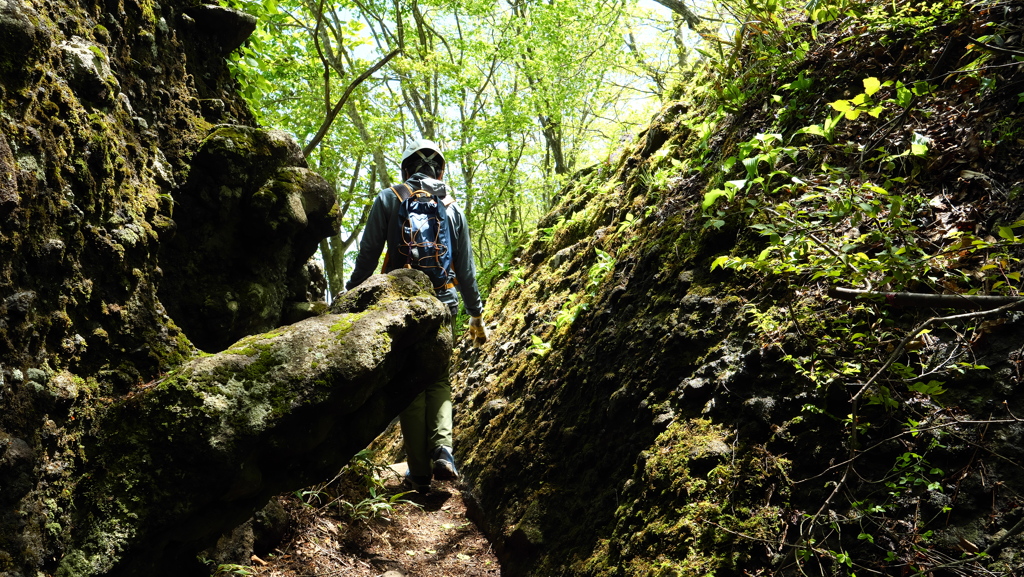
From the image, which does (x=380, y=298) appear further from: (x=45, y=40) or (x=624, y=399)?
(x=45, y=40)

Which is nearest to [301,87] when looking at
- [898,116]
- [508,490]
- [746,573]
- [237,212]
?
[237,212]

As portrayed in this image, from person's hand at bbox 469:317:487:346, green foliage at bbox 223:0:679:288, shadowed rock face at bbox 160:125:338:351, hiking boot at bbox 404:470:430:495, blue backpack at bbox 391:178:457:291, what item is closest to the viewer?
shadowed rock face at bbox 160:125:338:351

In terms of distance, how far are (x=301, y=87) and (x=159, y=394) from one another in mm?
13554

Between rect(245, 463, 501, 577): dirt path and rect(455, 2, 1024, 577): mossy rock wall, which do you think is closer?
rect(455, 2, 1024, 577): mossy rock wall

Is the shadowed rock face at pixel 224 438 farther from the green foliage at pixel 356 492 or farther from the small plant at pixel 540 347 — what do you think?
the small plant at pixel 540 347

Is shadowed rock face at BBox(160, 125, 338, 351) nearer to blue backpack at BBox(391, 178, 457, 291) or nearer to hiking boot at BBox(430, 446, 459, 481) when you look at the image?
blue backpack at BBox(391, 178, 457, 291)

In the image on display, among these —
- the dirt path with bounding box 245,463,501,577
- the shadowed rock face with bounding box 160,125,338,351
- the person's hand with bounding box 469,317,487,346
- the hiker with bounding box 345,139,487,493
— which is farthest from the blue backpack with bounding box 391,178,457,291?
the dirt path with bounding box 245,463,501,577

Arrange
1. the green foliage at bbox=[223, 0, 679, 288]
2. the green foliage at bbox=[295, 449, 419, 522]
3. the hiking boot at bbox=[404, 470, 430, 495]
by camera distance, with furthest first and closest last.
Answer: the green foliage at bbox=[223, 0, 679, 288]
the hiking boot at bbox=[404, 470, 430, 495]
the green foliage at bbox=[295, 449, 419, 522]

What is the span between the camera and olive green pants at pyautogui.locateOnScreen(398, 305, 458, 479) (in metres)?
5.38

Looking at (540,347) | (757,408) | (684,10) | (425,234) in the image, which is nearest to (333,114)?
(425,234)

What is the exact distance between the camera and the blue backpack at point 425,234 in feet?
17.5

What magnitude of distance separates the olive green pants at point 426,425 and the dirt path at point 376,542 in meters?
0.43

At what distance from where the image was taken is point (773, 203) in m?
3.78

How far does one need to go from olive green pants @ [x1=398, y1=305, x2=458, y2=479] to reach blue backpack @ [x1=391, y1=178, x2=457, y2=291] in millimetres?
491
